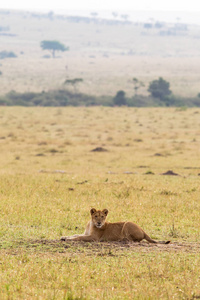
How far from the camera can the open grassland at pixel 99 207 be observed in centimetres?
688

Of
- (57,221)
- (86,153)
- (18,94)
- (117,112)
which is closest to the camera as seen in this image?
(57,221)

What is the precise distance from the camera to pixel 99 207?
13438 mm

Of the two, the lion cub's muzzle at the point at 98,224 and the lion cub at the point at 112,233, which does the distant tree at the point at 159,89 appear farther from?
the lion cub's muzzle at the point at 98,224

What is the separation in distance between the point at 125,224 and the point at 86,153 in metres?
20.2

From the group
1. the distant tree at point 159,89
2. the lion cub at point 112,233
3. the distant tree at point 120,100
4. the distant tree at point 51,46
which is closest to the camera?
the lion cub at point 112,233

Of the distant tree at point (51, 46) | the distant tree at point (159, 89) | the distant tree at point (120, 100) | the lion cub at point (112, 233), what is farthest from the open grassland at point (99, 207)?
the distant tree at point (51, 46)

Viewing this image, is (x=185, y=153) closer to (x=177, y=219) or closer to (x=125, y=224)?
(x=177, y=219)

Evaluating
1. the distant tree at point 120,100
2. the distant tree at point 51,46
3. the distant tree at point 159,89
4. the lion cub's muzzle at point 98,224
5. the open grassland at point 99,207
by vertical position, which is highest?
the distant tree at point 51,46

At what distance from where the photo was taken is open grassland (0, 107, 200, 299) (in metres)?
6.88

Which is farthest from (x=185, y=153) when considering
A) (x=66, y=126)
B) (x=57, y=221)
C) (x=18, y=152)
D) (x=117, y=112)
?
(x=117, y=112)

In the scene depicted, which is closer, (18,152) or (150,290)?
(150,290)

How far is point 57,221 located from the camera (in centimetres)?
1150

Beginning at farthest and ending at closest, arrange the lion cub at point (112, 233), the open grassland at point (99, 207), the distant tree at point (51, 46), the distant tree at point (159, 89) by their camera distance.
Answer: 1. the distant tree at point (51, 46)
2. the distant tree at point (159, 89)
3. the lion cub at point (112, 233)
4. the open grassland at point (99, 207)

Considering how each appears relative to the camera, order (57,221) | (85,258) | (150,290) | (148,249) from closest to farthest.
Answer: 1. (150,290)
2. (85,258)
3. (148,249)
4. (57,221)
